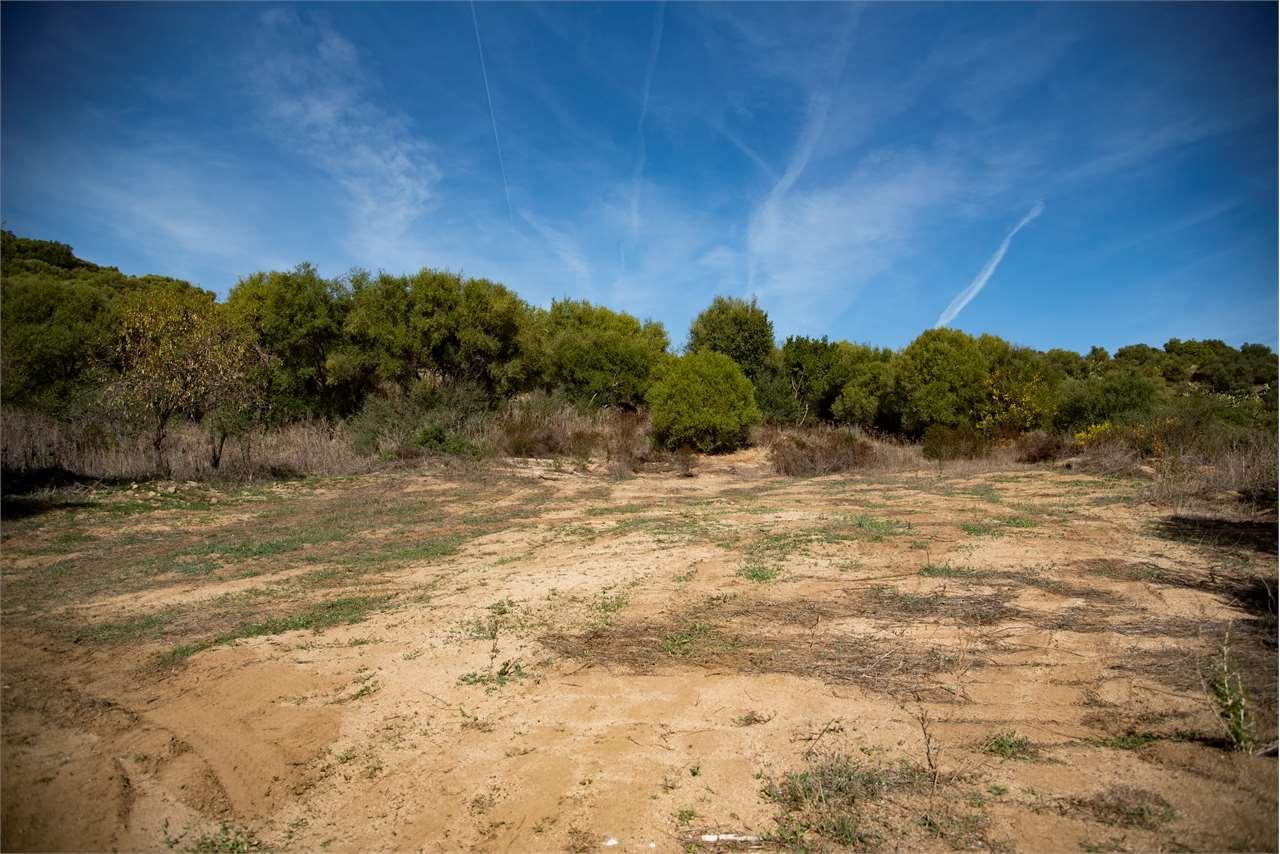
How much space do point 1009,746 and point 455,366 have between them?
67.1 ft

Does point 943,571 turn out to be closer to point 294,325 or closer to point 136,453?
point 136,453

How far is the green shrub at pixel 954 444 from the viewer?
60.2ft

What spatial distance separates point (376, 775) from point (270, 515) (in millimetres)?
8302

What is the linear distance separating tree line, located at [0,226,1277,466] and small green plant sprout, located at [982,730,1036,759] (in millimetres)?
14457

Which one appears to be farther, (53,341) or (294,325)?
(294,325)

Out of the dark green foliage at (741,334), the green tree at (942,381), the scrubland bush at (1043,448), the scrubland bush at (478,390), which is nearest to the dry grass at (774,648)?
the scrubland bush at (478,390)

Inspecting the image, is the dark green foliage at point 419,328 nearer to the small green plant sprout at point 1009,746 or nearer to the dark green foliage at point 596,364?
the dark green foliage at point 596,364

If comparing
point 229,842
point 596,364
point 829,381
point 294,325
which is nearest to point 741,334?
point 829,381

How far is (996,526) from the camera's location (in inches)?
325

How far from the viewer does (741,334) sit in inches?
1067

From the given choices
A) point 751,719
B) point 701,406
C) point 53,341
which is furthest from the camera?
point 701,406

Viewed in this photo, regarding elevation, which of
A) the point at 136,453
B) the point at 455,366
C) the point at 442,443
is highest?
the point at 455,366

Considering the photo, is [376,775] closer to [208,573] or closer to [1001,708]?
[1001,708]

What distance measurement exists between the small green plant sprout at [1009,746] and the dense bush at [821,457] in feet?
45.9
